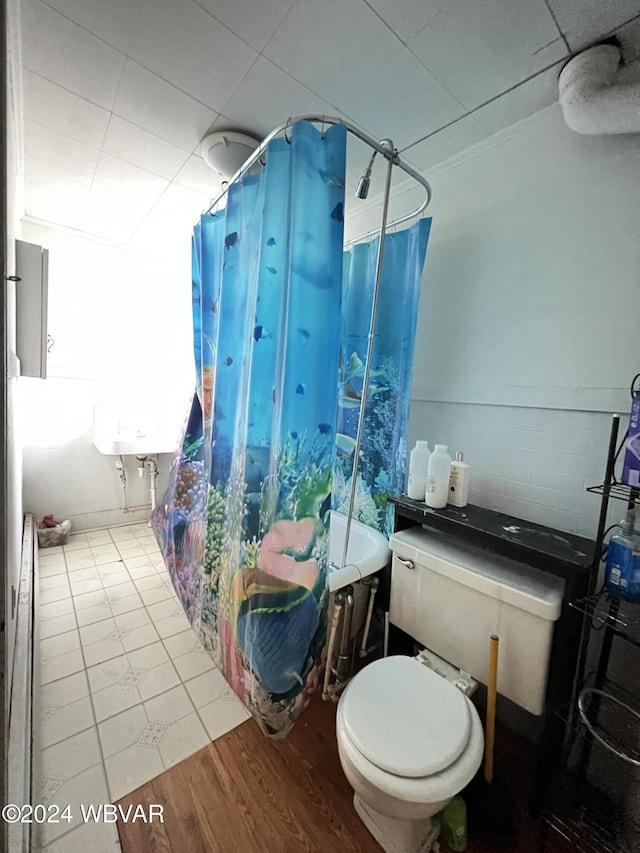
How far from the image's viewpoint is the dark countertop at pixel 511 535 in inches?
39.2

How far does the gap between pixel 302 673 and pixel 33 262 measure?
6.83ft

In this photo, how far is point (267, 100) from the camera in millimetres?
1313

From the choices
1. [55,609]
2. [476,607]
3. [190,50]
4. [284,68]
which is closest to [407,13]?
[284,68]

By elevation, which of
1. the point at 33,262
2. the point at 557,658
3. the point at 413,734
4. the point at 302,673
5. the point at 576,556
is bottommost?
the point at 302,673

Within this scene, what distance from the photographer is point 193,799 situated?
1092 millimetres

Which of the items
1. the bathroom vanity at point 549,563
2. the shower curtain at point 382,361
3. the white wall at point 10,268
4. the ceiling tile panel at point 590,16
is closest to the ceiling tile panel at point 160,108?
the white wall at point 10,268

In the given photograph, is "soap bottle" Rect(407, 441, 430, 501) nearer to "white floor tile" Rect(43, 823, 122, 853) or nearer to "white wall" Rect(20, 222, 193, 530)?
"white floor tile" Rect(43, 823, 122, 853)

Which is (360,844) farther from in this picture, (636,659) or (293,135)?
(293,135)

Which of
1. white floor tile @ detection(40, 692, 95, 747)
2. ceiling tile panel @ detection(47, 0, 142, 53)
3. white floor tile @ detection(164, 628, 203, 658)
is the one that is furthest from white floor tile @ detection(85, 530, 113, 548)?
ceiling tile panel @ detection(47, 0, 142, 53)

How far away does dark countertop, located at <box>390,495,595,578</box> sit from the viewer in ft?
3.26

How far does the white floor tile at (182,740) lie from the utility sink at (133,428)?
1.80 meters

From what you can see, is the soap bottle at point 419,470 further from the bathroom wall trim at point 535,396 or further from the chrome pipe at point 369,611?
the chrome pipe at point 369,611

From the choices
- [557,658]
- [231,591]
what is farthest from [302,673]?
[557,658]

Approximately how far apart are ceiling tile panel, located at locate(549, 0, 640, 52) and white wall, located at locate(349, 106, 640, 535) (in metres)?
0.26
